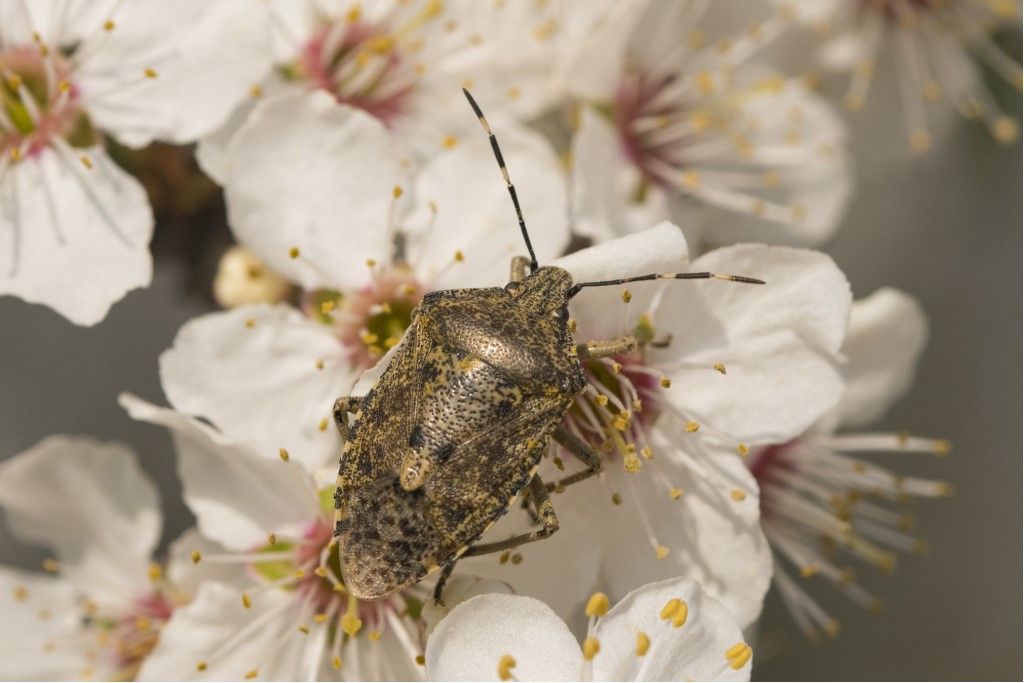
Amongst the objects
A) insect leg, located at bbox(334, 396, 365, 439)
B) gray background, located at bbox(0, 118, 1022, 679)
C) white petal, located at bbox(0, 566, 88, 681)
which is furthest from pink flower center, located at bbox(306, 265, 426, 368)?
gray background, located at bbox(0, 118, 1022, 679)

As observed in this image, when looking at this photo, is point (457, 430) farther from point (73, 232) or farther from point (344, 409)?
point (73, 232)

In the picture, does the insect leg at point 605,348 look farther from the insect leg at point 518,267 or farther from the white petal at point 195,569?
the white petal at point 195,569

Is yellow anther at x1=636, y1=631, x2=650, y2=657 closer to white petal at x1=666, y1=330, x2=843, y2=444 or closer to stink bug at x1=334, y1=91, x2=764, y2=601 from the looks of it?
stink bug at x1=334, y1=91, x2=764, y2=601

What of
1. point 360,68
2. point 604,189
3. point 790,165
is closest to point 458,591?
point 604,189

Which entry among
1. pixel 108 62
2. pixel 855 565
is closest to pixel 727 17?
pixel 108 62

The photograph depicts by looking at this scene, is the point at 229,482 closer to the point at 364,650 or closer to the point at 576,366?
the point at 364,650

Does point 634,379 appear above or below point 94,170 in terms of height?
below
